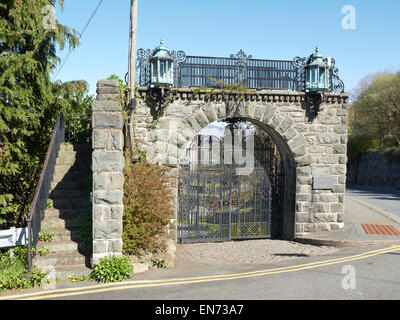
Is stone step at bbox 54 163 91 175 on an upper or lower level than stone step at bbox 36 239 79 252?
upper

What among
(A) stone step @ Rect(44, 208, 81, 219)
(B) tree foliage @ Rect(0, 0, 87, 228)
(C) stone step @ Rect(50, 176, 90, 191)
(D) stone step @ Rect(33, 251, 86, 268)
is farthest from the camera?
(C) stone step @ Rect(50, 176, 90, 191)

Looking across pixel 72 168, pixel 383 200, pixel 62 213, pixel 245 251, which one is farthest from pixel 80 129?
pixel 383 200

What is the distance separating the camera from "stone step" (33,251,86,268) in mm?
6422

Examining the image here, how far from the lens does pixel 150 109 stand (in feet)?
33.4

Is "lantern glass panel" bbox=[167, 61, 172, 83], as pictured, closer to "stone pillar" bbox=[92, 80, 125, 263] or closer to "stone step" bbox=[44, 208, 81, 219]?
"stone pillar" bbox=[92, 80, 125, 263]

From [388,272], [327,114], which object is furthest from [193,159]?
[388,272]

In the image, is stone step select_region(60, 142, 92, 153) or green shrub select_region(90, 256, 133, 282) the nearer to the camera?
green shrub select_region(90, 256, 133, 282)

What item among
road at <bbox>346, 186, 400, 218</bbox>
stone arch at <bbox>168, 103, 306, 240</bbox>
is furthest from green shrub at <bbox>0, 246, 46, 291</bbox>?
road at <bbox>346, 186, 400, 218</bbox>

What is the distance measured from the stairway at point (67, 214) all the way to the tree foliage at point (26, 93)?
0.90m

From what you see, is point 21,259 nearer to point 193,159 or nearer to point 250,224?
point 193,159

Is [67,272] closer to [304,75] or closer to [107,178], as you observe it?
[107,178]

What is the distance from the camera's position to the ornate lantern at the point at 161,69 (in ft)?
32.4

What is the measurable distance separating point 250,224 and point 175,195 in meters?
2.97

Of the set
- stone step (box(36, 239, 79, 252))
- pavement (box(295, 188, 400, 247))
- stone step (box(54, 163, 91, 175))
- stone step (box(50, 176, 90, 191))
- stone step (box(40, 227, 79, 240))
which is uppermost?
stone step (box(54, 163, 91, 175))
